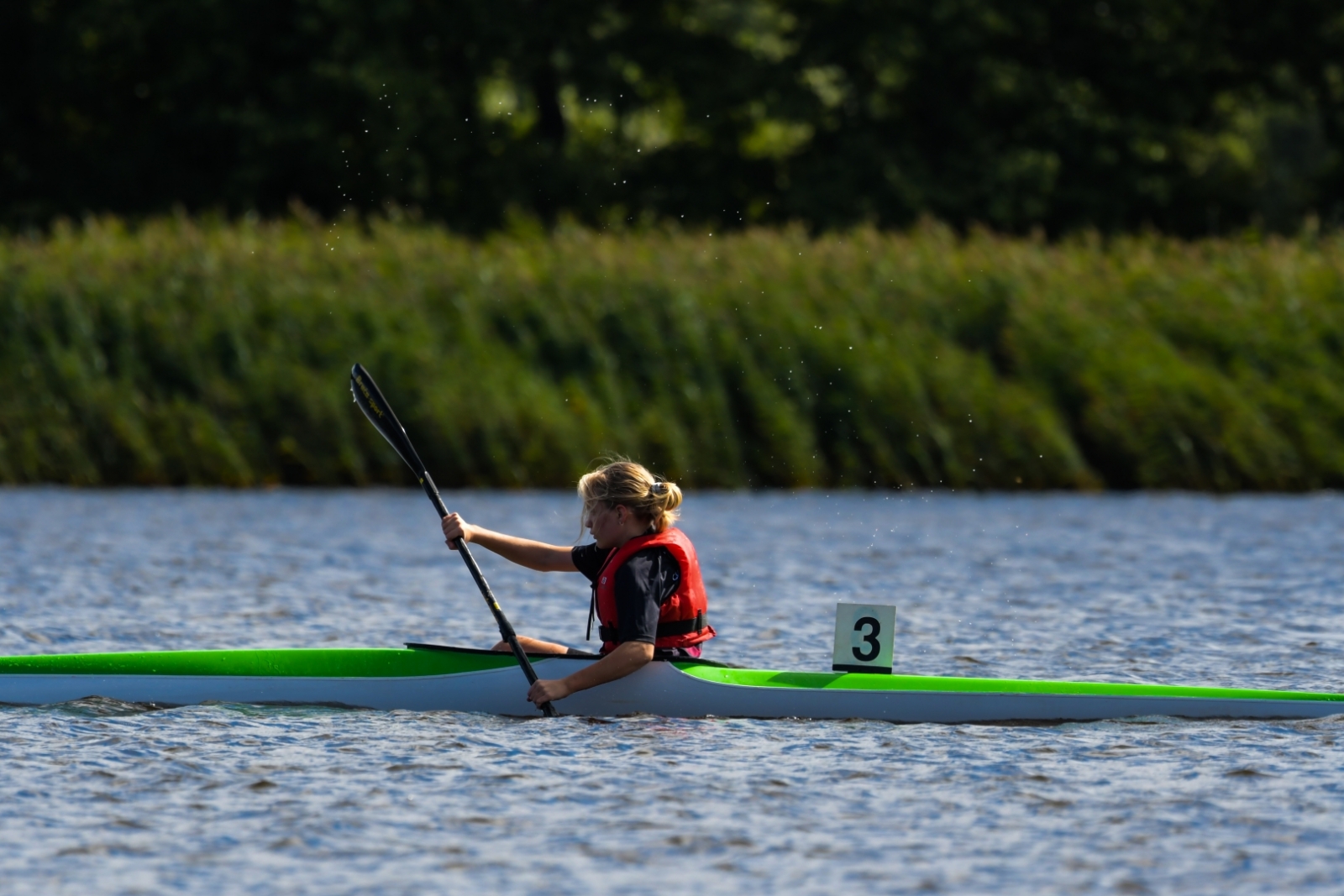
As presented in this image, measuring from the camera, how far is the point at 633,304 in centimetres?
1736

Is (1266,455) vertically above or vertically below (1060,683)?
above

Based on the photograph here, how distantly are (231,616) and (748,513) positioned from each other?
19.6 feet

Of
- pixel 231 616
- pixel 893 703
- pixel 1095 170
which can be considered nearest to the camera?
pixel 893 703

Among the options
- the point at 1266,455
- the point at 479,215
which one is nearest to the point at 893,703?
the point at 1266,455

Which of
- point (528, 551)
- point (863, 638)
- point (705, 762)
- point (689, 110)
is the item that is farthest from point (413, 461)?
point (689, 110)

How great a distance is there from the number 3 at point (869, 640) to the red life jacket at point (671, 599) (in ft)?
1.79

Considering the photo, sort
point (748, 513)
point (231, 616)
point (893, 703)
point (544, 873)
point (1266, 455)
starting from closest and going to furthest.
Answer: point (544, 873)
point (893, 703)
point (231, 616)
point (748, 513)
point (1266, 455)

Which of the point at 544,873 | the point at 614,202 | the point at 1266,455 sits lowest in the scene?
the point at 544,873

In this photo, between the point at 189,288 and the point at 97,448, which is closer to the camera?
the point at 97,448

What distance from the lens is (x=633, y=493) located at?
720 cm

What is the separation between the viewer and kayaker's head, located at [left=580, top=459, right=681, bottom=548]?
721 centimetres

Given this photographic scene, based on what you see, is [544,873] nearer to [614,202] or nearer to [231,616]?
[231,616]

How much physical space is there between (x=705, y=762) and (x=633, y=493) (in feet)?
3.61

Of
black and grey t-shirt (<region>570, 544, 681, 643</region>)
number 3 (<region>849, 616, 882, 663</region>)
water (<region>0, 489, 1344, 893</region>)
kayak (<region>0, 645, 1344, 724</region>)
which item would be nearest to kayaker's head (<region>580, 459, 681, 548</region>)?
black and grey t-shirt (<region>570, 544, 681, 643</region>)
